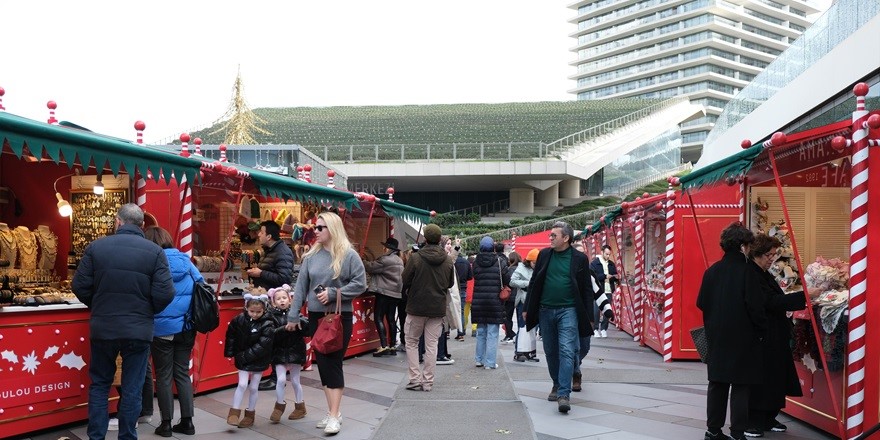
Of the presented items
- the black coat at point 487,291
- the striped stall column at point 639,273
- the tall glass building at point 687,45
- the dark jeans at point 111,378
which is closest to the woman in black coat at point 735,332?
the dark jeans at point 111,378

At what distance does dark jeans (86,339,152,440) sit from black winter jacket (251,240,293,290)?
9.40 feet

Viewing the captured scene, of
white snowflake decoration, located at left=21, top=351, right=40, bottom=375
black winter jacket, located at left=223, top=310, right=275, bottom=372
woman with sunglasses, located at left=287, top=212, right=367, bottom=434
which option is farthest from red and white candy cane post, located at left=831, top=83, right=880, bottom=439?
white snowflake decoration, located at left=21, top=351, right=40, bottom=375

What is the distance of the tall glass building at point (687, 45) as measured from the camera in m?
96.0

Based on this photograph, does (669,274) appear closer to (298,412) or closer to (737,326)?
(737,326)

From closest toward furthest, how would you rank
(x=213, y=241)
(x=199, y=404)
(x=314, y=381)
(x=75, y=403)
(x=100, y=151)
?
(x=100, y=151) → (x=75, y=403) → (x=199, y=404) → (x=314, y=381) → (x=213, y=241)

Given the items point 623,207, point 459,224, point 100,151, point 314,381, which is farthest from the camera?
point 459,224

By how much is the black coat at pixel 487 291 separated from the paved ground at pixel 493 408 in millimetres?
705

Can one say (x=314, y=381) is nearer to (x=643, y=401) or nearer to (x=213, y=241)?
(x=213, y=241)

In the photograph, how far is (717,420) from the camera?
606 centimetres

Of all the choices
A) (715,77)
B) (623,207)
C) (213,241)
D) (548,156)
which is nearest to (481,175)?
(548,156)

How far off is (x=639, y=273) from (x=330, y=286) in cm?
888

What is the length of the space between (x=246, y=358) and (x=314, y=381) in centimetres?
276

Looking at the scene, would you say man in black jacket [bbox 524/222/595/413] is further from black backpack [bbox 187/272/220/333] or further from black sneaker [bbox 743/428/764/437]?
black backpack [bbox 187/272/220/333]

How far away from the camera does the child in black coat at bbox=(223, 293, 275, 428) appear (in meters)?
6.58
